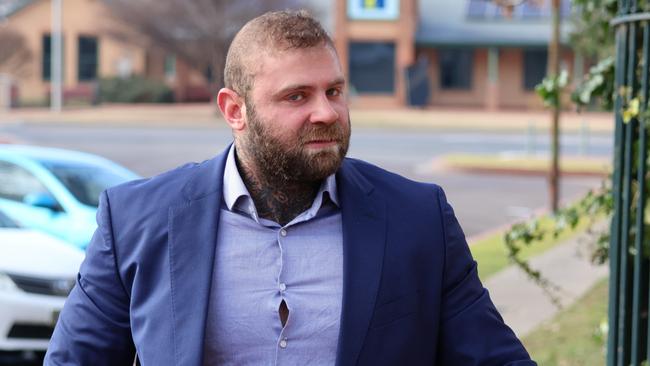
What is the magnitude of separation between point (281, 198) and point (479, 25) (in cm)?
4960

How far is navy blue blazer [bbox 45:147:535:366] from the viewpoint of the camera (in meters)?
2.56

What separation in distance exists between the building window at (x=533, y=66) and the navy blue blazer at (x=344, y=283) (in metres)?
48.4

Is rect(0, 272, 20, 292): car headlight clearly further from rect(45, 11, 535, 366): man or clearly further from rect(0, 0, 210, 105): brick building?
rect(0, 0, 210, 105): brick building

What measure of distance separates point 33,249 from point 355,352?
6.24 metres

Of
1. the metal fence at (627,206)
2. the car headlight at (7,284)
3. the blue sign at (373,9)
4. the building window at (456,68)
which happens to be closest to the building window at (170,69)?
the blue sign at (373,9)

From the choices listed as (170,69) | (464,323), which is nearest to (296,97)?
(464,323)

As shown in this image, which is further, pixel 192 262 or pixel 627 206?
pixel 627 206

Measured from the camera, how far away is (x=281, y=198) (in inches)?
106

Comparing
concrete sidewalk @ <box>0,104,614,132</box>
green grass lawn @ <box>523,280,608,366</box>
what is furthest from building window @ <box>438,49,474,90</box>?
green grass lawn @ <box>523,280,608,366</box>

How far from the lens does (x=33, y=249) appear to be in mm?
8383

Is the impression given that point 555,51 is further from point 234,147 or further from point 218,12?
point 218,12

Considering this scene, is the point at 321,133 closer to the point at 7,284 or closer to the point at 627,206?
the point at 627,206

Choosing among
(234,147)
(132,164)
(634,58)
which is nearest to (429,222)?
(234,147)

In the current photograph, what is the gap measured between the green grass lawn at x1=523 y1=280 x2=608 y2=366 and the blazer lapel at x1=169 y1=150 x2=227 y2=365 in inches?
183
